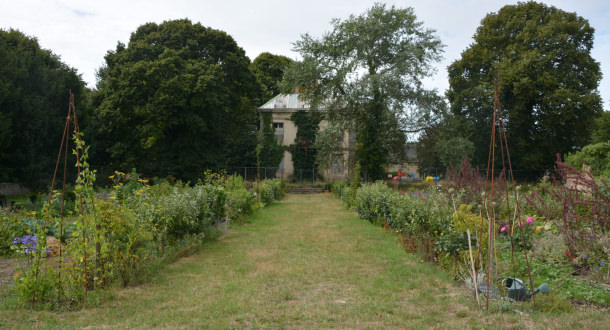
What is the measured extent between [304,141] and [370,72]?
353 inches

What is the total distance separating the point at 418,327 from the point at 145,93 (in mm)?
21928

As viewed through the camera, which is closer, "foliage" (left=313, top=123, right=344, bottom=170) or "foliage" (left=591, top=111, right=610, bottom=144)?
"foliage" (left=313, top=123, right=344, bottom=170)

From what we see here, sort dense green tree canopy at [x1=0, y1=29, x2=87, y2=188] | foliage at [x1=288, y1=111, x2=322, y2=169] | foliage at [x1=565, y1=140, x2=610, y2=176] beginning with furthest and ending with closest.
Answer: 1. foliage at [x1=288, y1=111, x2=322, y2=169]
2. dense green tree canopy at [x1=0, y1=29, x2=87, y2=188]
3. foliage at [x1=565, y1=140, x2=610, y2=176]

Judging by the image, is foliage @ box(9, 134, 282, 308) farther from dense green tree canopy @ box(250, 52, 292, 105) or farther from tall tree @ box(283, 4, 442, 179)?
dense green tree canopy @ box(250, 52, 292, 105)

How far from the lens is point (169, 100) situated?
21.6 m

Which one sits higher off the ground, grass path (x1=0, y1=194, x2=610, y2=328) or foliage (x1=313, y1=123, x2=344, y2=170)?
foliage (x1=313, y1=123, x2=344, y2=170)

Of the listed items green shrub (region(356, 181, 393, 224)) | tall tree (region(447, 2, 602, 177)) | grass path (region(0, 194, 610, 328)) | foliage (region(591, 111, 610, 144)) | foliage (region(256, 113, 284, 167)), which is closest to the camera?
grass path (region(0, 194, 610, 328))

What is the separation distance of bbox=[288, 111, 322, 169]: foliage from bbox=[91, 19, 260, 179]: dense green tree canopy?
6271 millimetres

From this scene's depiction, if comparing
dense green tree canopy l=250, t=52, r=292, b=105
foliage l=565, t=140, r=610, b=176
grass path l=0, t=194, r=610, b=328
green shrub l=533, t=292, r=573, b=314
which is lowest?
grass path l=0, t=194, r=610, b=328

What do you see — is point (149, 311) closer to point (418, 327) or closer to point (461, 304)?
point (418, 327)

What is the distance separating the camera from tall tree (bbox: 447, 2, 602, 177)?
2536cm

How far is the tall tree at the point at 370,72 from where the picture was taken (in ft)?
76.2

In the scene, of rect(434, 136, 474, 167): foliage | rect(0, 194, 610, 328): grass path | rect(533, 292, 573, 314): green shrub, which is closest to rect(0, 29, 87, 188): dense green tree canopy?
rect(0, 194, 610, 328): grass path

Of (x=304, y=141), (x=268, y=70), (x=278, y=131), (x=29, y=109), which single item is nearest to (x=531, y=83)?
(x=304, y=141)
